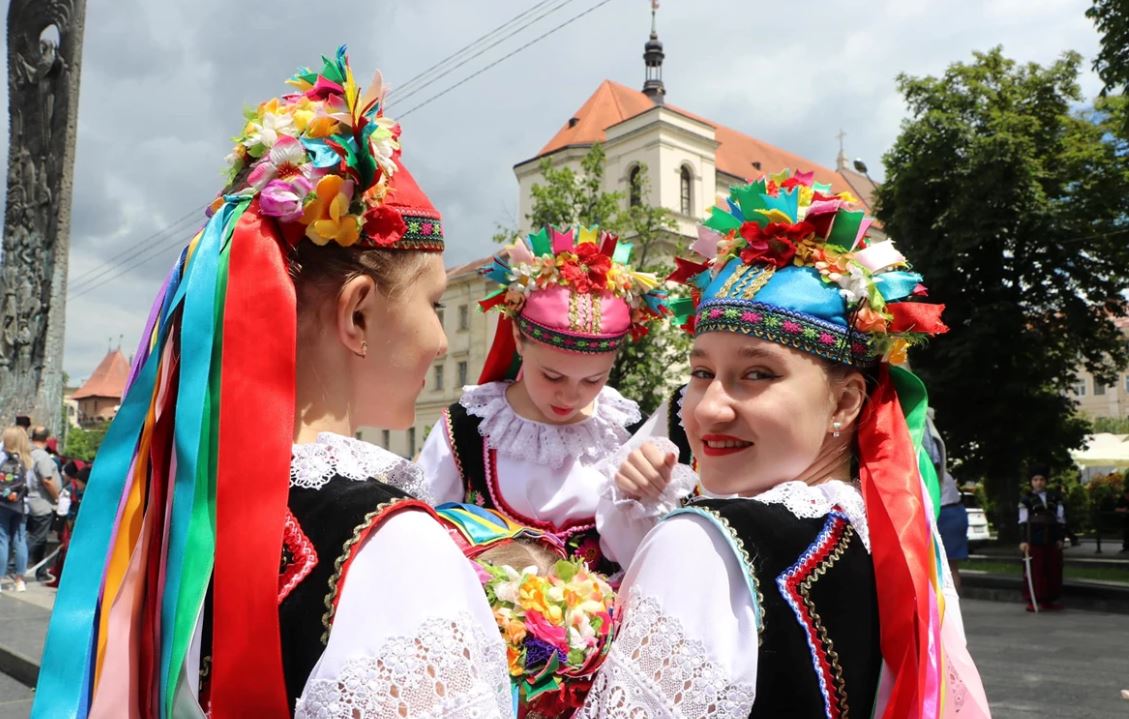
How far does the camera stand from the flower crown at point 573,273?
10.7 ft

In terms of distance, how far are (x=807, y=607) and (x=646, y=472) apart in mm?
764

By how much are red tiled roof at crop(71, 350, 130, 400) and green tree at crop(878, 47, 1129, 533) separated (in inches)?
3170

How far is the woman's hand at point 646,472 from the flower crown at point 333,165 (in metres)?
0.85

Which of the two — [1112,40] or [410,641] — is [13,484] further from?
[1112,40]

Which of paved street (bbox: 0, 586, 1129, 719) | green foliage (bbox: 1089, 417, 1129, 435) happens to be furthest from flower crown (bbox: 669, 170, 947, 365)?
green foliage (bbox: 1089, 417, 1129, 435)

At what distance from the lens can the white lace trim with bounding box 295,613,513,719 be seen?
1.12 meters

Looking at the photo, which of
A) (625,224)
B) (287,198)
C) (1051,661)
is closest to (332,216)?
(287,198)

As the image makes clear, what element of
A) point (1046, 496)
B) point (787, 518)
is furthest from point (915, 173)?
point (787, 518)

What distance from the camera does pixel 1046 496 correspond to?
33.6 ft

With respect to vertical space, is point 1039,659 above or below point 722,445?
below

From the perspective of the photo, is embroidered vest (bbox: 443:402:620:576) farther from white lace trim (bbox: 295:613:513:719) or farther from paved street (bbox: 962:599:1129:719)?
paved street (bbox: 962:599:1129:719)

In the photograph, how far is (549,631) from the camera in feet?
4.83

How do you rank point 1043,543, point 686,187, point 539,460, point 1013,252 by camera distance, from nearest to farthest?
1. point 539,460
2. point 1043,543
3. point 1013,252
4. point 686,187

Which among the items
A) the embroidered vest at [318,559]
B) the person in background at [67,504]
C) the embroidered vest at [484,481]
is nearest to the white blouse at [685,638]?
the embroidered vest at [318,559]
